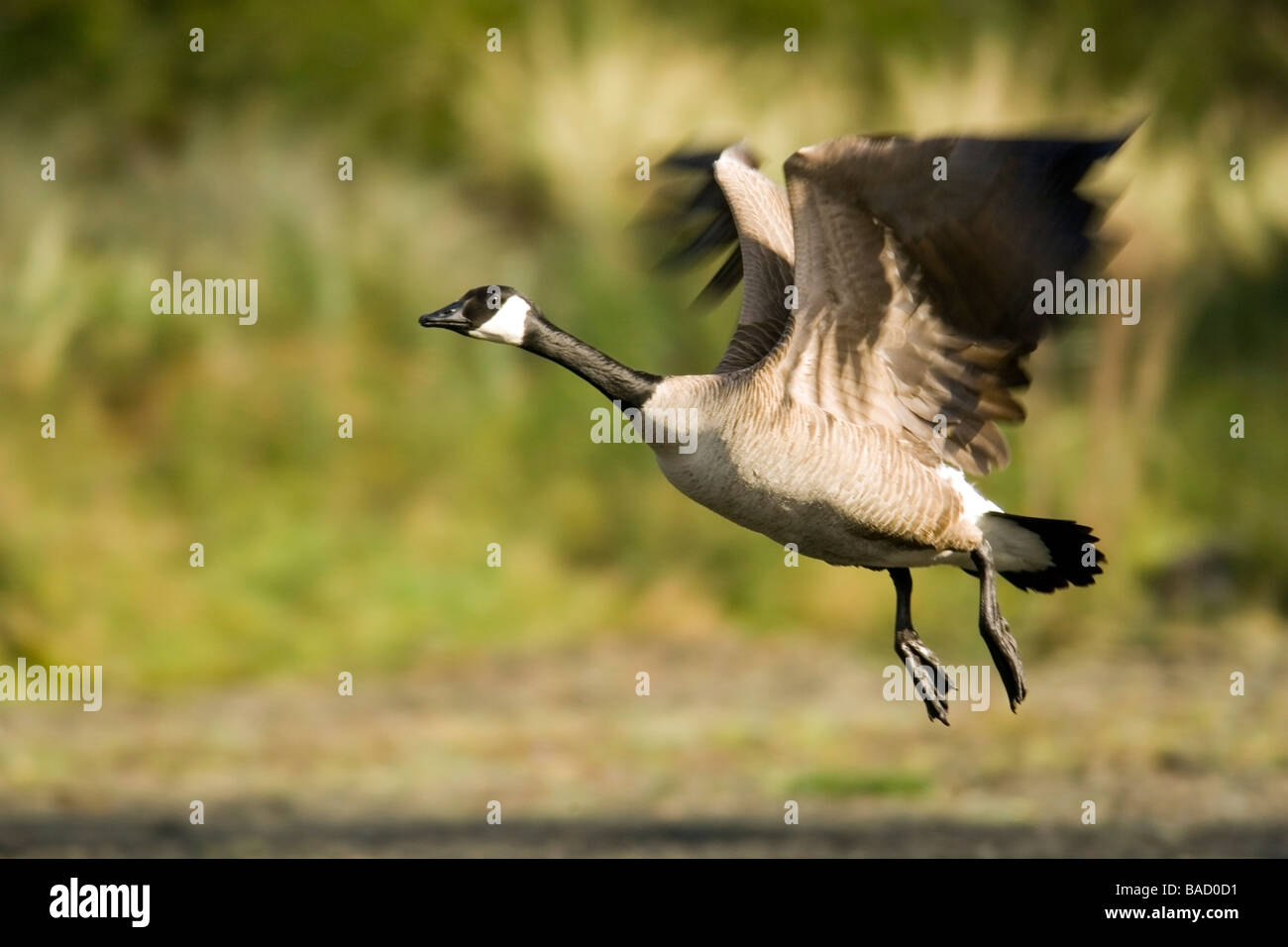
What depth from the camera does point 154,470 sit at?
1356 centimetres

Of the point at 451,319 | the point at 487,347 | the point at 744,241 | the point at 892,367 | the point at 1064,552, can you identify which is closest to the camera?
the point at 451,319

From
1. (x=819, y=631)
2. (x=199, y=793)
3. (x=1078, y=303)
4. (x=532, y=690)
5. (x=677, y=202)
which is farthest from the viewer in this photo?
(x=819, y=631)

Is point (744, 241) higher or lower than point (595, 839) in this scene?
higher

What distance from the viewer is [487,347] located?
1455 centimetres

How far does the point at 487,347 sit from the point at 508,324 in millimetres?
8182

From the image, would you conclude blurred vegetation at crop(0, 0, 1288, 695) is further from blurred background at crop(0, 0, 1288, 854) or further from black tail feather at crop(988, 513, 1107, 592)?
black tail feather at crop(988, 513, 1107, 592)

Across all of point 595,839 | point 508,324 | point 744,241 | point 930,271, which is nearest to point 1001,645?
point 930,271

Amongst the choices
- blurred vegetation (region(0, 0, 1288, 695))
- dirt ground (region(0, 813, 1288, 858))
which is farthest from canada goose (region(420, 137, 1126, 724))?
blurred vegetation (region(0, 0, 1288, 695))

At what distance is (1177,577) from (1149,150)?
13.4 feet

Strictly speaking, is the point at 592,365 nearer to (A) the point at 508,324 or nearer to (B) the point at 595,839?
(A) the point at 508,324

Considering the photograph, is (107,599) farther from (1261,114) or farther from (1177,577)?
(1261,114)

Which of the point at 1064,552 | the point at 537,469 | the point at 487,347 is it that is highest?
the point at 487,347

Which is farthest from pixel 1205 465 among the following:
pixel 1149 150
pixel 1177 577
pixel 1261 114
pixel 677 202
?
pixel 677 202

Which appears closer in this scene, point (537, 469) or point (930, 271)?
point (930, 271)
